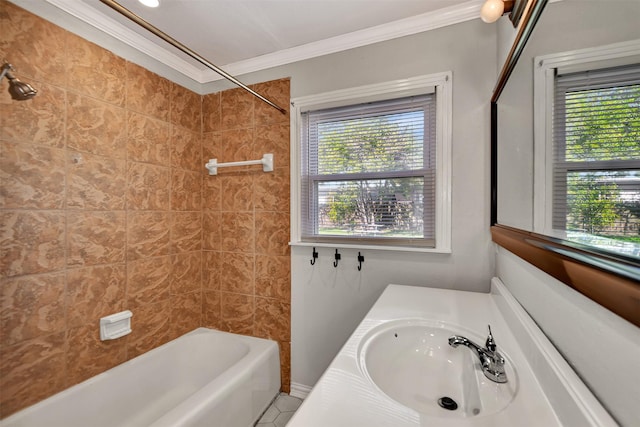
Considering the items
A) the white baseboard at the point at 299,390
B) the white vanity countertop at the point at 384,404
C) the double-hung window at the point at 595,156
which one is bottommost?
the white baseboard at the point at 299,390

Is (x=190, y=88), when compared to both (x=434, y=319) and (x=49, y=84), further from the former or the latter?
(x=434, y=319)

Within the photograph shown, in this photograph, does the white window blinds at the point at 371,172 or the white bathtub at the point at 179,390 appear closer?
the white bathtub at the point at 179,390

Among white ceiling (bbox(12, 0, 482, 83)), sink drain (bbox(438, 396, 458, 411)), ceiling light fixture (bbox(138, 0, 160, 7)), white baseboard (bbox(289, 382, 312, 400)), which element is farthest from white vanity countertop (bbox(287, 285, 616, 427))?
ceiling light fixture (bbox(138, 0, 160, 7))

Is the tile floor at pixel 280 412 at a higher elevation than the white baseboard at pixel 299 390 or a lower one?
lower

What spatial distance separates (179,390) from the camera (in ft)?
5.98

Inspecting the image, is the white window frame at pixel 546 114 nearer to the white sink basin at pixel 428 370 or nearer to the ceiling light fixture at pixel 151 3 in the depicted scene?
the white sink basin at pixel 428 370

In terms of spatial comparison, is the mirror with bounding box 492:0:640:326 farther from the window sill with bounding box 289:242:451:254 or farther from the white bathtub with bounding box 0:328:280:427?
the white bathtub with bounding box 0:328:280:427

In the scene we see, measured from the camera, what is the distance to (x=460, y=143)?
1.48m

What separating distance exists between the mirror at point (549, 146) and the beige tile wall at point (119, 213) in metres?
1.33

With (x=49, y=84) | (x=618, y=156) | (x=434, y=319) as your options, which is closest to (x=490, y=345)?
(x=434, y=319)

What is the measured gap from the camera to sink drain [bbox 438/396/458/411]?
77cm

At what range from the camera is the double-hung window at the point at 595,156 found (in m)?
0.39

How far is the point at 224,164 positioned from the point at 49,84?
957mm

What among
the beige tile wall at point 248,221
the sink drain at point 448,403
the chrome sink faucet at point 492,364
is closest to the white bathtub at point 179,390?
the beige tile wall at point 248,221
